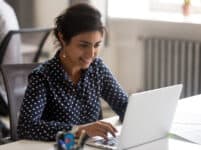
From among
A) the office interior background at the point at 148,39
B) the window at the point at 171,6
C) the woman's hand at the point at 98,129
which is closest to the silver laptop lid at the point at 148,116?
the woman's hand at the point at 98,129

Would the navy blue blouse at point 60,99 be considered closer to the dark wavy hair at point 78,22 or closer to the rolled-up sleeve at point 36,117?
the rolled-up sleeve at point 36,117

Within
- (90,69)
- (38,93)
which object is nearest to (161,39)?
(90,69)

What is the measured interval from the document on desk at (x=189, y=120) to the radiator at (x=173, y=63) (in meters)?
1.36

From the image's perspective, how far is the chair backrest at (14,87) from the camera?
208 centimetres

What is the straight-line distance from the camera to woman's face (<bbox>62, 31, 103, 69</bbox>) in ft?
6.03

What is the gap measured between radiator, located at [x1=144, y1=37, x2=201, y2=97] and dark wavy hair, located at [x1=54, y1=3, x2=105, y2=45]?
184cm

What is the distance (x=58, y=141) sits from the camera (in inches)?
48.6

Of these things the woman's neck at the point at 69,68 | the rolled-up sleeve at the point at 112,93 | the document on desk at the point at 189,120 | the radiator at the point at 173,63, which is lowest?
the radiator at the point at 173,63

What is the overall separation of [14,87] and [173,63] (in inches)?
A: 75.1

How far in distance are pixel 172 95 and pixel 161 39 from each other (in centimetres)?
222

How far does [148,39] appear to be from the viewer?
12.7 feet

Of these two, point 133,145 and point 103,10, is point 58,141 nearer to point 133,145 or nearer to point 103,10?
point 133,145

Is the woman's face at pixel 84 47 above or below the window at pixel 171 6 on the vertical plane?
above

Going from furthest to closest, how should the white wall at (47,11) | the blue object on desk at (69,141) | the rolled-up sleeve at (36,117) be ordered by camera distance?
the white wall at (47,11) → the rolled-up sleeve at (36,117) → the blue object on desk at (69,141)
